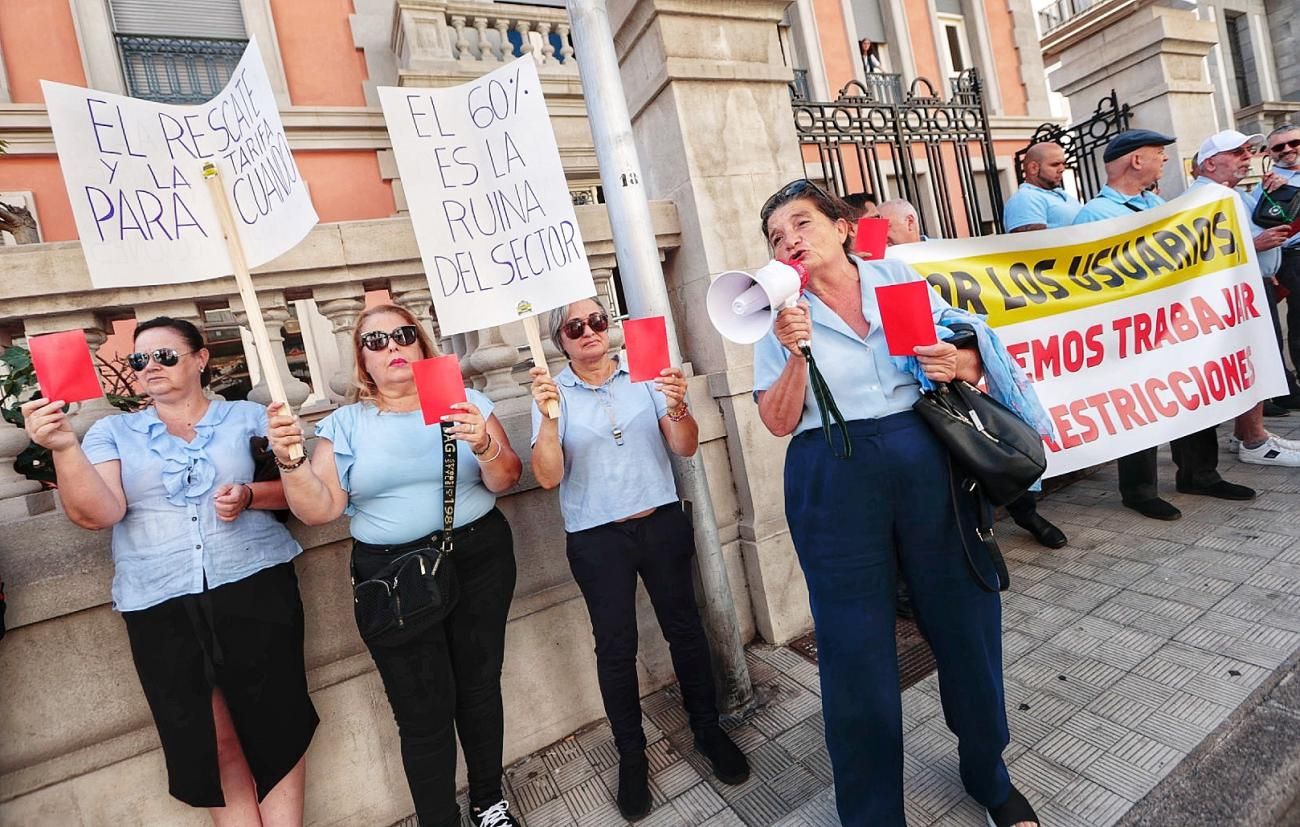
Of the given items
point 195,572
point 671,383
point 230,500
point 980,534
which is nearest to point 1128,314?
point 980,534

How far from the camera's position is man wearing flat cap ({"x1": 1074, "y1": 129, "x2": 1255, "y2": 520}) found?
13.0 ft

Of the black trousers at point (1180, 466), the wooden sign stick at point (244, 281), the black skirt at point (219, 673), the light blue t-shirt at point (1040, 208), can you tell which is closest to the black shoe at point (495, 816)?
the black skirt at point (219, 673)

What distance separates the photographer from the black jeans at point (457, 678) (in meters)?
2.14

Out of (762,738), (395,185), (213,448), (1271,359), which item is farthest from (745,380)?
(395,185)

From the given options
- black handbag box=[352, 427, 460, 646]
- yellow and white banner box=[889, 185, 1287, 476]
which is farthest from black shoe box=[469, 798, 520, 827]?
yellow and white banner box=[889, 185, 1287, 476]

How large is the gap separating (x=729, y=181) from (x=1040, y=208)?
231cm

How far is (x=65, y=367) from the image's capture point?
1.66 meters

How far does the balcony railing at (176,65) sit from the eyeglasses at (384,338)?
30.4 feet

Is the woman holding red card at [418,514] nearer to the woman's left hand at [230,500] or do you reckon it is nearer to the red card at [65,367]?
the woman's left hand at [230,500]

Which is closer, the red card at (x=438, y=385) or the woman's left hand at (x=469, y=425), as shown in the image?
the red card at (x=438, y=385)

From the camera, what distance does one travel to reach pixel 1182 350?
383 cm

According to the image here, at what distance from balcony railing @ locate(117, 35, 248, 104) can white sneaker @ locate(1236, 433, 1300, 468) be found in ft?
39.4

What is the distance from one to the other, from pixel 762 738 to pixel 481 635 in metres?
1.26

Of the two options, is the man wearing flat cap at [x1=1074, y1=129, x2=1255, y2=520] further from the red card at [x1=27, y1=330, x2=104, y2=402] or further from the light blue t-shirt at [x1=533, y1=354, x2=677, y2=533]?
the red card at [x1=27, y1=330, x2=104, y2=402]
